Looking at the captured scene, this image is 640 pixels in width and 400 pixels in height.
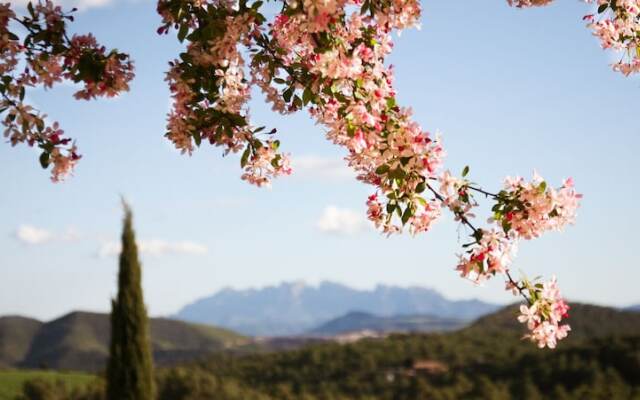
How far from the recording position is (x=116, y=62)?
16.6ft

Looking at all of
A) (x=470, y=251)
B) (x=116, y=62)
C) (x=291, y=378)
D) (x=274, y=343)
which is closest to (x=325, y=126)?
(x=470, y=251)

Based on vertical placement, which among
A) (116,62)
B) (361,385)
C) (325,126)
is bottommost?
(361,385)

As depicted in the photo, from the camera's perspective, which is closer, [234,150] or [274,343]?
[234,150]

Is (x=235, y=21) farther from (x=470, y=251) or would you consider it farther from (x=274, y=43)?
(x=470, y=251)

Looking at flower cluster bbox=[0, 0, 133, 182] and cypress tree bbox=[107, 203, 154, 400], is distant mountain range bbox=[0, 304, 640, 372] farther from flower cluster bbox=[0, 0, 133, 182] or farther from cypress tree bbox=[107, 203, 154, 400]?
flower cluster bbox=[0, 0, 133, 182]

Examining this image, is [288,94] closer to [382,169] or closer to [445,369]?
[382,169]

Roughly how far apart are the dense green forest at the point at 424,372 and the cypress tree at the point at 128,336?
5893mm

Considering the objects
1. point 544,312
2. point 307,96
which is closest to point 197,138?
point 307,96

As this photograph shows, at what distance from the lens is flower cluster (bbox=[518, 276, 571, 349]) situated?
4383mm

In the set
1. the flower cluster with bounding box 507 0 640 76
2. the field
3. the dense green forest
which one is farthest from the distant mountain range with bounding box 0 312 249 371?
the flower cluster with bounding box 507 0 640 76

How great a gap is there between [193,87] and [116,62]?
0.81 m

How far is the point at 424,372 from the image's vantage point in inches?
1357

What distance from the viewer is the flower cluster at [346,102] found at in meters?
4.04

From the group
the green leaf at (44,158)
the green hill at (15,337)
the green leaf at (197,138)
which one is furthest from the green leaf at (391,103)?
the green hill at (15,337)
